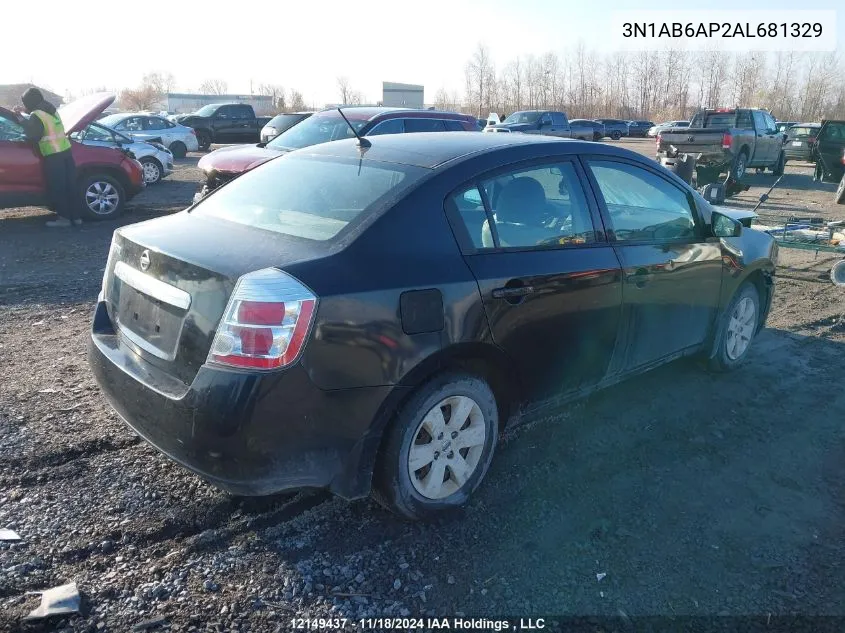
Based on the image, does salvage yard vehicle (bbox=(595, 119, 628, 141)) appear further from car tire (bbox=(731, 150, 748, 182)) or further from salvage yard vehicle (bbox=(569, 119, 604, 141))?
car tire (bbox=(731, 150, 748, 182))

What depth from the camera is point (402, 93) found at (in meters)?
80.6

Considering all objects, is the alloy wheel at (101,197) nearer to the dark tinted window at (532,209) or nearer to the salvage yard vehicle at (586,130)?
the dark tinted window at (532,209)

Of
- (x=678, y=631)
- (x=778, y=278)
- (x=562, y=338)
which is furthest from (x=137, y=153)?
(x=678, y=631)

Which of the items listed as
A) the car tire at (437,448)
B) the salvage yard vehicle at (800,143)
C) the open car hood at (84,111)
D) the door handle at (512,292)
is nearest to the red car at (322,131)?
the open car hood at (84,111)

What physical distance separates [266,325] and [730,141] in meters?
17.9

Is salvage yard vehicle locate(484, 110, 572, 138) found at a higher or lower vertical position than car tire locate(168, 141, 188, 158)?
higher

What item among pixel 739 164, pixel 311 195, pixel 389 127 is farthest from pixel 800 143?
pixel 311 195

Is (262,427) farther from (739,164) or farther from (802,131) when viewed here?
(802,131)

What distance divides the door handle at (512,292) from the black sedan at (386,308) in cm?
1

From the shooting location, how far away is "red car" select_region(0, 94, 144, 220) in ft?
32.2

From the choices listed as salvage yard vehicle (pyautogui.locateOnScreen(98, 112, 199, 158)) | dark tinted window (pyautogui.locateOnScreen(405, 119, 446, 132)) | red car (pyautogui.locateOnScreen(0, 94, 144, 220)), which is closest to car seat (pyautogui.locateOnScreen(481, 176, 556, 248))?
dark tinted window (pyautogui.locateOnScreen(405, 119, 446, 132))

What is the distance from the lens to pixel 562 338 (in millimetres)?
3479

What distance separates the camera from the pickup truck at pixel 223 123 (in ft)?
92.9

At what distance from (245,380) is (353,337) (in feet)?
1.45
